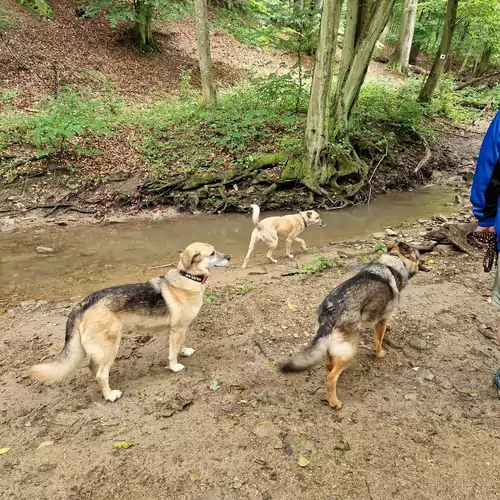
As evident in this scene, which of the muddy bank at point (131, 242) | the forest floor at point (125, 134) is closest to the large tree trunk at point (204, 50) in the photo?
the forest floor at point (125, 134)

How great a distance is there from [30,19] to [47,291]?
18664mm

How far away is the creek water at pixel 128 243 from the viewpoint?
6988mm

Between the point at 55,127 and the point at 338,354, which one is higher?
the point at 55,127

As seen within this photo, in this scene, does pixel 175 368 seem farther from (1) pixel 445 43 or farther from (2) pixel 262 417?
(1) pixel 445 43

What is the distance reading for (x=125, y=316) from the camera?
369 cm

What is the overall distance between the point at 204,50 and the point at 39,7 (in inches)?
445

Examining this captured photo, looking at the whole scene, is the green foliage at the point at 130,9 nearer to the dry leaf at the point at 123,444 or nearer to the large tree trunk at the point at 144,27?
the large tree trunk at the point at 144,27

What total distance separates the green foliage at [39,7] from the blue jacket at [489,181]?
23407 mm

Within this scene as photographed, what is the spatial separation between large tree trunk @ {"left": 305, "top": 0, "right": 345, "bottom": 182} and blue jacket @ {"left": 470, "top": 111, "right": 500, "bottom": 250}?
805 cm

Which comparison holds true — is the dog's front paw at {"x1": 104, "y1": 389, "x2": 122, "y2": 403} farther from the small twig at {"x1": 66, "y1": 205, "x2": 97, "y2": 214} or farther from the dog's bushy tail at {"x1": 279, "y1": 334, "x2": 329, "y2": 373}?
the small twig at {"x1": 66, "y1": 205, "x2": 97, "y2": 214}

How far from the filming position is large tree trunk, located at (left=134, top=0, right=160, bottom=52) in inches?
759

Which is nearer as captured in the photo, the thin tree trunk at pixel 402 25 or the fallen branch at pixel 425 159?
the fallen branch at pixel 425 159

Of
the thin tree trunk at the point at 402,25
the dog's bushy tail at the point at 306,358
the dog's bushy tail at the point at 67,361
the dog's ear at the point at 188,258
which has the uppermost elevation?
the thin tree trunk at the point at 402,25

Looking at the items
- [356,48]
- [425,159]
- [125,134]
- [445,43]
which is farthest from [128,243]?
[445,43]
